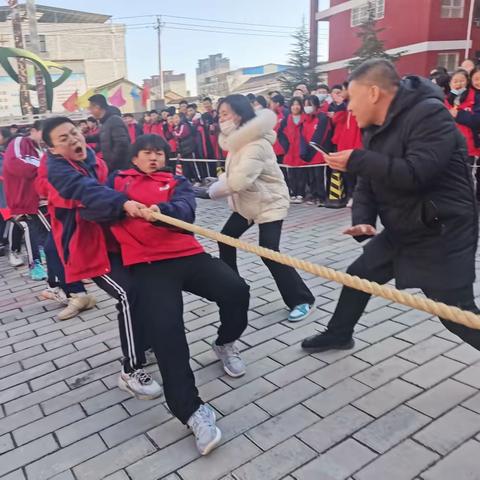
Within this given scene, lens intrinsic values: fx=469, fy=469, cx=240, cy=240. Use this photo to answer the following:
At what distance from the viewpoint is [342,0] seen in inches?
986

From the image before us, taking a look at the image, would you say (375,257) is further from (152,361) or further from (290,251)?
(290,251)

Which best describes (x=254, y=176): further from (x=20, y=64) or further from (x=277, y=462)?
(x=20, y=64)

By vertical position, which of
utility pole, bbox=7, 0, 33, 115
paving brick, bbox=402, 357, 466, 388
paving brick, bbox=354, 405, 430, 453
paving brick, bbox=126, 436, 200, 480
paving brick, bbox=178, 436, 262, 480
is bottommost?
paving brick, bbox=126, 436, 200, 480

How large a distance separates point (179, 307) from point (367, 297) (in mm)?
1210

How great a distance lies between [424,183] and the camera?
2154 millimetres

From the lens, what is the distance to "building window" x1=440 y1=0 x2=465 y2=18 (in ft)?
67.6

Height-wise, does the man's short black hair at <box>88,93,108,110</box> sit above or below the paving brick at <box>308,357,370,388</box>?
above

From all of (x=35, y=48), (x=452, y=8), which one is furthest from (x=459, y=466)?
(x=35, y=48)

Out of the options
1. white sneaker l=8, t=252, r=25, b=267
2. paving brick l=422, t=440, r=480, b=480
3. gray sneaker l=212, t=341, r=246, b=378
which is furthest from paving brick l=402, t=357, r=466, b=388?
white sneaker l=8, t=252, r=25, b=267

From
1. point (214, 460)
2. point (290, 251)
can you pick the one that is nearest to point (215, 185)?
point (214, 460)

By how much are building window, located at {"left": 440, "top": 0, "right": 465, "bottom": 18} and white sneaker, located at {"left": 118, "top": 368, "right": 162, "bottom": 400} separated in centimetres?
2273

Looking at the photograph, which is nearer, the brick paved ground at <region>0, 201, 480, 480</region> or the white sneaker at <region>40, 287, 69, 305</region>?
the brick paved ground at <region>0, 201, 480, 480</region>

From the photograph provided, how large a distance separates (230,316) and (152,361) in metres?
0.82

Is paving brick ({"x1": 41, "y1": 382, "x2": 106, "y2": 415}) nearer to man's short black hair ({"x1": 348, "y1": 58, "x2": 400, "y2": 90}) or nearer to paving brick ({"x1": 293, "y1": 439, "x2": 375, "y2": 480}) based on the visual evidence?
paving brick ({"x1": 293, "y1": 439, "x2": 375, "y2": 480})
